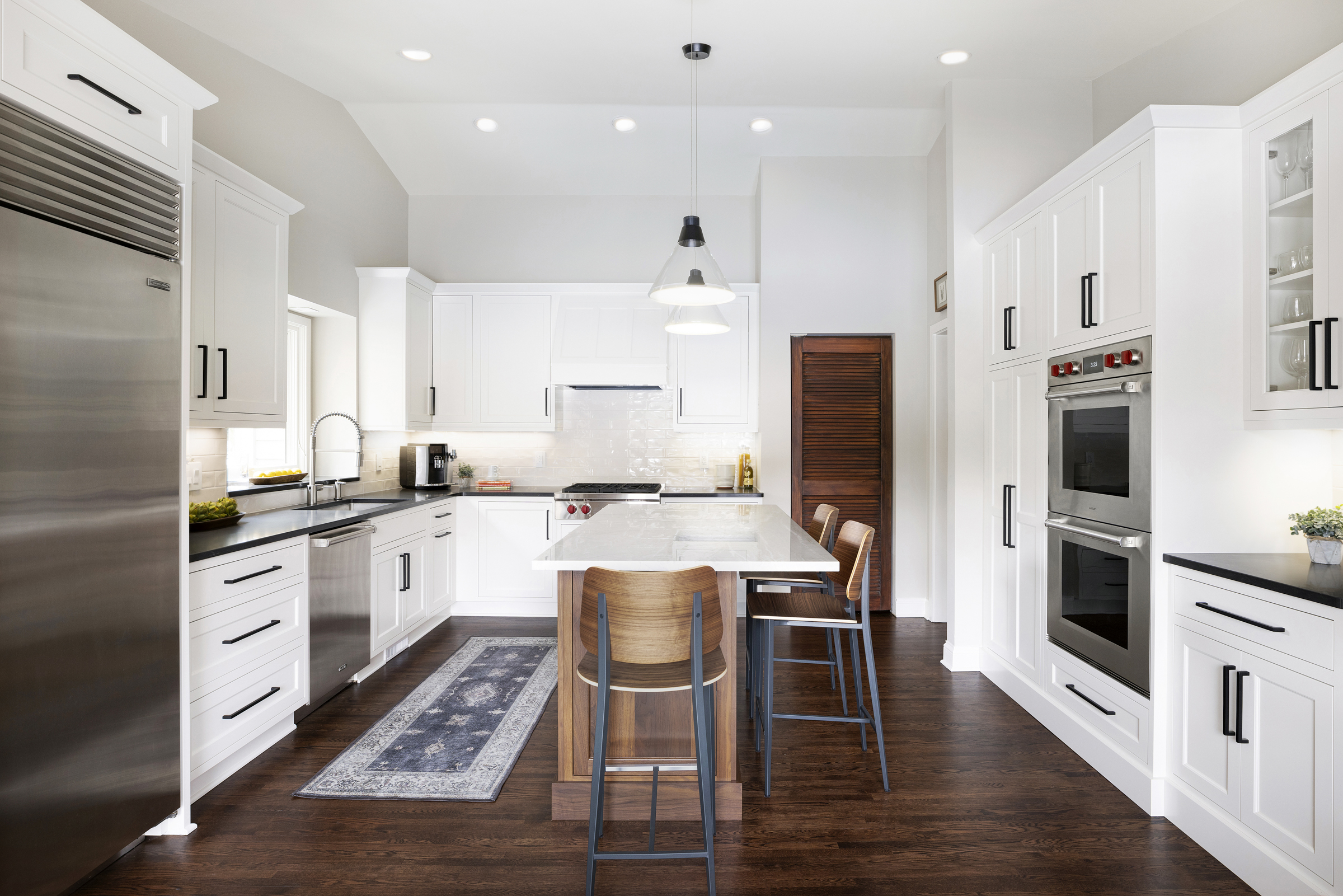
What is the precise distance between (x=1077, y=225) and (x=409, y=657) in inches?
162

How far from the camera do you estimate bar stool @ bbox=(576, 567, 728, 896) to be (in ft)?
6.40

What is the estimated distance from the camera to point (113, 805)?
1.99 metres

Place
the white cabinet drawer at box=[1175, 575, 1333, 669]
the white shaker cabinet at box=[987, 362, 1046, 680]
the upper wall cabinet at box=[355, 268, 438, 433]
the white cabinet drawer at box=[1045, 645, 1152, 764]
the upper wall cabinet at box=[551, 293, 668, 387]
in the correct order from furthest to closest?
the upper wall cabinet at box=[551, 293, 668, 387] → the upper wall cabinet at box=[355, 268, 438, 433] → the white shaker cabinet at box=[987, 362, 1046, 680] → the white cabinet drawer at box=[1045, 645, 1152, 764] → the white cabinet drawer at box=[1175, 575, 1333, 669]

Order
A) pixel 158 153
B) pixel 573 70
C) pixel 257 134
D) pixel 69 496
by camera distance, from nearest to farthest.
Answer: pixel 69 496, pixel 158 153, pixel 257 134, pixel 573 70

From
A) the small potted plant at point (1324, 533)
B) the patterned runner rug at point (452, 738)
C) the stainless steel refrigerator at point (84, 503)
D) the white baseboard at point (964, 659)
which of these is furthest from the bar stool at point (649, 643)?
the white baseboard at point (964, 659)

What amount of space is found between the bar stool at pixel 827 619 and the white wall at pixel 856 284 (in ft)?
7.16

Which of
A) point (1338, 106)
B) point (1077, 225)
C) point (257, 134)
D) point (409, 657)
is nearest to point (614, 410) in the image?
point (409, 657)

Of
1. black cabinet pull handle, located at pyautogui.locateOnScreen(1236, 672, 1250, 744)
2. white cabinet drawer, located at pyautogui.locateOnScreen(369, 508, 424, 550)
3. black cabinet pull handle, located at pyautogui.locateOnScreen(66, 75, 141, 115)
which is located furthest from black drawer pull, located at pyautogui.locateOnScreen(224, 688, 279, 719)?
black cabinet pull handle, located at pyautogui.locateOnScreen(1236, 672, 1250, 744)

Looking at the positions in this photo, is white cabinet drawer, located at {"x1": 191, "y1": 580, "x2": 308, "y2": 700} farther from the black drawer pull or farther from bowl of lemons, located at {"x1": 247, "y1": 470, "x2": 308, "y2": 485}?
bowl of lemons, located at {"x1": 247, "y1": 470, "x2": 308, "y2": 485}

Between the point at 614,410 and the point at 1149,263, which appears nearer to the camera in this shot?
the point at 1149,263

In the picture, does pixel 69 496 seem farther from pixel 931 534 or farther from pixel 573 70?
pixel 931 534

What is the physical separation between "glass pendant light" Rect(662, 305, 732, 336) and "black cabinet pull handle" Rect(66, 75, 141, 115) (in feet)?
6.75

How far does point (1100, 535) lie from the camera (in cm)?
271

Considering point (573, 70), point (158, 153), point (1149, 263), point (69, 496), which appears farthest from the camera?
point (573, 70)
